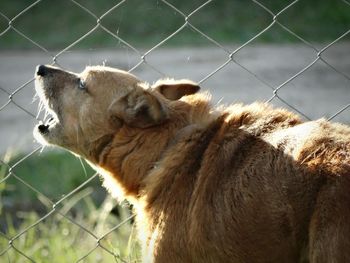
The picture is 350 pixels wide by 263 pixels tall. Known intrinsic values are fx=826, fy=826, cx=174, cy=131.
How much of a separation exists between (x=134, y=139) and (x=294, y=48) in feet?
30.9

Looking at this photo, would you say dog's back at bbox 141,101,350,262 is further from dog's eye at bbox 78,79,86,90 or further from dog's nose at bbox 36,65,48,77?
dog's nose at bbox 36,65,48,77

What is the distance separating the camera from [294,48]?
13758 millimetres

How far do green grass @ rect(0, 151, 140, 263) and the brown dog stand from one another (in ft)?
1.32

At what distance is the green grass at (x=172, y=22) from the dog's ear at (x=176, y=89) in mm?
9318

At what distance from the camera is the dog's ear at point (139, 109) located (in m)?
4.63

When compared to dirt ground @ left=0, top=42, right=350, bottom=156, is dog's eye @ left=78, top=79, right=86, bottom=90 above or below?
above

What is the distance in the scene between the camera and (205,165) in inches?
174

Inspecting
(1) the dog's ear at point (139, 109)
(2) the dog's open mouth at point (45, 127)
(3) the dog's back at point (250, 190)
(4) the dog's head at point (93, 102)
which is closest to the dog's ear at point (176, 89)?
(4) the dog's head at point (93, 102)

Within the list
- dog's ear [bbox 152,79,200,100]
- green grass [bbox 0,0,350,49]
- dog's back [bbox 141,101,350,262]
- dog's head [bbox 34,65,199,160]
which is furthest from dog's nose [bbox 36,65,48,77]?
green grass [bbox 0,0,350,49]

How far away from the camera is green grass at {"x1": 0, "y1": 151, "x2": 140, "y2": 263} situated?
562 centimetres

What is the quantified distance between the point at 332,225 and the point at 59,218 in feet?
10.1

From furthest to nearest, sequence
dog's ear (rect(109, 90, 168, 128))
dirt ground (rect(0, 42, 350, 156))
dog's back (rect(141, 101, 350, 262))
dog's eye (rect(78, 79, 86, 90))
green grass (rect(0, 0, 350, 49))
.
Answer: green grass (rect(0, 0, 350, 49)), dirt ground (rect(0, 42, 350, 156)), dog's eye (rect(78, 79, 86, 90)), dog's ear (rect(109, 90, 168, 128)), dog's back (rect(141, 101, 350, 262))

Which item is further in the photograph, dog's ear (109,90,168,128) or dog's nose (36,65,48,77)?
dog's nose (36,65,48,77)

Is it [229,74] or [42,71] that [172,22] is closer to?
[229,74]
